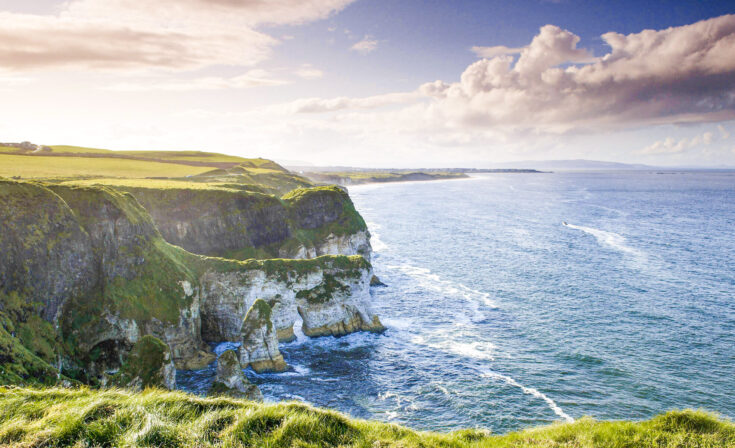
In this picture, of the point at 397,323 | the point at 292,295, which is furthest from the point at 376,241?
the point at 292,295

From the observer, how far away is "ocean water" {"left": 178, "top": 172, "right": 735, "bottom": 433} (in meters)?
32.9

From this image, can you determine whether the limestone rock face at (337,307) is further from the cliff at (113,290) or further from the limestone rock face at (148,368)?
the limestone rock face at (148,368)

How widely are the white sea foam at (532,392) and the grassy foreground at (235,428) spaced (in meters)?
16.6

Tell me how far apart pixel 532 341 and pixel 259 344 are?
3021cm

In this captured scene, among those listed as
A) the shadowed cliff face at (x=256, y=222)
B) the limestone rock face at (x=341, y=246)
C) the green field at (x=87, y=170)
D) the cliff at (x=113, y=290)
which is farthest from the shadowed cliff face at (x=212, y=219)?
the cliff at (x=113, y=290)

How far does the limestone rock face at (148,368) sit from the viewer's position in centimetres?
2867

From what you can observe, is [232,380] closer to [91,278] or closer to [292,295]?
[292,295]

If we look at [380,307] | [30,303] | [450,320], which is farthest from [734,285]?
[30,303]

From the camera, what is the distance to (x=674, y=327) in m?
45.8

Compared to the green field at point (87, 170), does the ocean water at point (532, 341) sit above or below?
below

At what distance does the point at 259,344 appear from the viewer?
38344mm

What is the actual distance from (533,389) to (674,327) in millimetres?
24207

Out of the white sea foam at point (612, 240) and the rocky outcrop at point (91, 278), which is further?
the white sea foam at point (612, 240)

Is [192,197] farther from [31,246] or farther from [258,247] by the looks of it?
[31,246]
